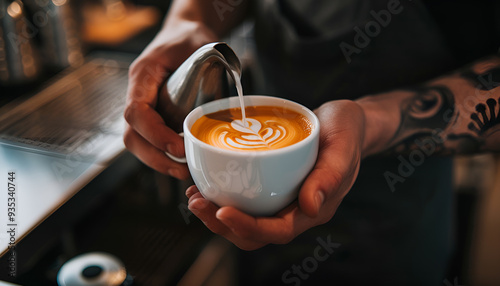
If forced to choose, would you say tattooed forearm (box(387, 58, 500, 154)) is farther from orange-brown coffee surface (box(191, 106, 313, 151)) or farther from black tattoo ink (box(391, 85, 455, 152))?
orange-brown coffee surface (box(191, 106, 313, 151))

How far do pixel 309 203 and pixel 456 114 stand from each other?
52 centimetres

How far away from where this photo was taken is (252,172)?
0.61 meters

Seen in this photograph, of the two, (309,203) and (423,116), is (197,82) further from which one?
(423,116)

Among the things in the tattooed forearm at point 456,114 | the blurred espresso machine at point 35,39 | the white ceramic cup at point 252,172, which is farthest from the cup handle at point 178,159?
the blurred espresso machine at point 35,39

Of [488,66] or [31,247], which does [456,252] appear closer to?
[488,66]

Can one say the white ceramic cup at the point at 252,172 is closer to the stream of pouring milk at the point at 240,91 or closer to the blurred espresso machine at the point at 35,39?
the stream of pouring milk at the point at 240,91

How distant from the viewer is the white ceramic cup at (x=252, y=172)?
600 mm

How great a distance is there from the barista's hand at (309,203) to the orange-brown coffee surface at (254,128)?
0.06m

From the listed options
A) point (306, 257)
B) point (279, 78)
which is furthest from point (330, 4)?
point (306, 257)

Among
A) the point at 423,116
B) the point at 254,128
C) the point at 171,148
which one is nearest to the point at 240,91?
the point at 254,128

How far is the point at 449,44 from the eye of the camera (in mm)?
1009

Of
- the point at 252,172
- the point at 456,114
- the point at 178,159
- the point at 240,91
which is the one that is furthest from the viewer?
the point at 456,114

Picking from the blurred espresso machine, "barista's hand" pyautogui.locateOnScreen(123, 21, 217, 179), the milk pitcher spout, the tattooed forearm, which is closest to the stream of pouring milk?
the milk pitcher spout

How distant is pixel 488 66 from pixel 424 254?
1.73 feet
